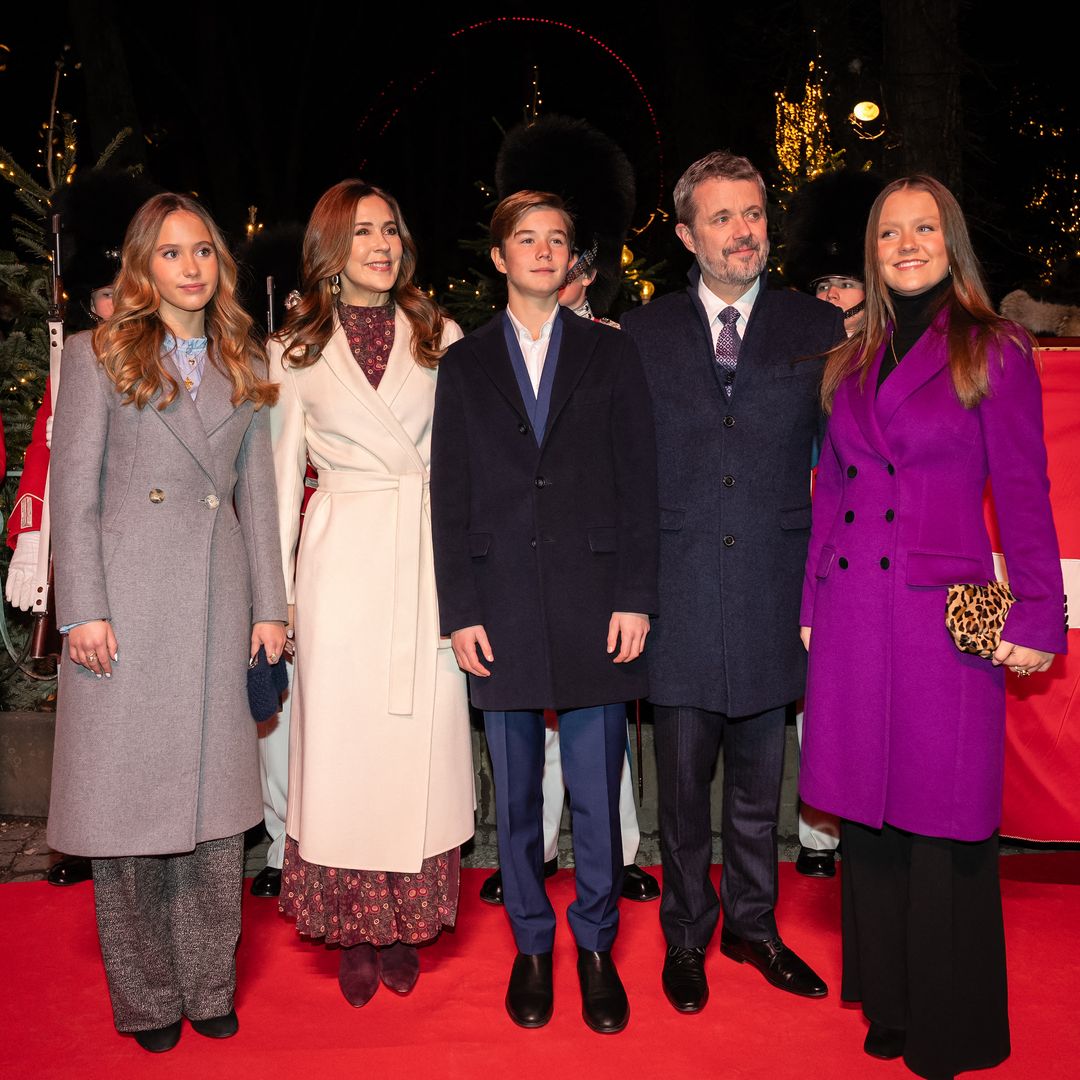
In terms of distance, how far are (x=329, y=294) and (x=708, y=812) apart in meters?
1.99

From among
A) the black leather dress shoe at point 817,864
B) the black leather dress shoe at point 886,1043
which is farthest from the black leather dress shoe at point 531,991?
the black leather dress shoe at point 817,864

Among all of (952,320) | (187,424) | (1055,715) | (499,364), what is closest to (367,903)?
(187,424)

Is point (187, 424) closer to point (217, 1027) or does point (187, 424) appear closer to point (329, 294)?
point (329, 294)

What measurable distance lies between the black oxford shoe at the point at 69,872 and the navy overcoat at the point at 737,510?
253cm

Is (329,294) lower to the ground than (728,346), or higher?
higher

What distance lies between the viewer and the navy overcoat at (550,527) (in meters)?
3.51

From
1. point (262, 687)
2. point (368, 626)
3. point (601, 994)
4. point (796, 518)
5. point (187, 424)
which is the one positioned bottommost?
point (601, 994)

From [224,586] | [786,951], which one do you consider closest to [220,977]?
[224,586]

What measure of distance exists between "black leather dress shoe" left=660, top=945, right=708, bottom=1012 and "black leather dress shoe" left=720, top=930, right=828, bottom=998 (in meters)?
0.19

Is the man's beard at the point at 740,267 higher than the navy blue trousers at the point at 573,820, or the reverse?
the man's beard at the point at 740,267

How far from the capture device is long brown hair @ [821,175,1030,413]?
121 inches

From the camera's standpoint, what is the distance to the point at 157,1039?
136 inches

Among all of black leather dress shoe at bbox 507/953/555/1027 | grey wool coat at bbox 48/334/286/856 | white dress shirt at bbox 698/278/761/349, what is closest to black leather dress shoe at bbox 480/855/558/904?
black leather dress shoe at bbox 507/953/555/1027

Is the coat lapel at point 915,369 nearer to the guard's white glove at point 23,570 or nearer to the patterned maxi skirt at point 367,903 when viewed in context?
the patterned maxi skirt at point 367,903
